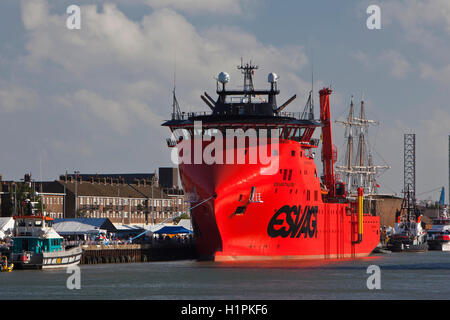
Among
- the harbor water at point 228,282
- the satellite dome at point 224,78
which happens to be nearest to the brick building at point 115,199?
the satellite dome at point 224,78

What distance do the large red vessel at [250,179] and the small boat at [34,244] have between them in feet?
38.7

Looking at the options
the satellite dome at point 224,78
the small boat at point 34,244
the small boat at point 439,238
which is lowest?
the small boat at point 439,238

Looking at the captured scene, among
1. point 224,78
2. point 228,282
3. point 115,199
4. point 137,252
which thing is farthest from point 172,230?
point 115,199

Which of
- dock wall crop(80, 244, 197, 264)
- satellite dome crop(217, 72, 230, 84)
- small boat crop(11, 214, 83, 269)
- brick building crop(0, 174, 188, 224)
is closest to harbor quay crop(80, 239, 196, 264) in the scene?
dock wall crop(80, 244, 197, 264)

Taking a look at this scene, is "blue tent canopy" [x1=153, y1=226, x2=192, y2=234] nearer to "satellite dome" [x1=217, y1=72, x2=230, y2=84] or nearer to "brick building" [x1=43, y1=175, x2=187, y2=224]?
"satellite dome" [x1=217, y1=72, x2=230, y2=84]

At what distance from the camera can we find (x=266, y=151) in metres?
83.4

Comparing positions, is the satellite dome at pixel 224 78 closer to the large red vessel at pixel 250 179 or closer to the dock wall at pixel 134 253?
the large red vessel at pixel 250 179

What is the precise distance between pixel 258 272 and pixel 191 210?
36.2 ft

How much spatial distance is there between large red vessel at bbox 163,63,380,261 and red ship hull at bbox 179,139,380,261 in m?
0.08

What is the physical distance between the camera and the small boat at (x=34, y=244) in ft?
243

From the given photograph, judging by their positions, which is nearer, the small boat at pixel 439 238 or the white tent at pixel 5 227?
the white tent at pixel 5 227

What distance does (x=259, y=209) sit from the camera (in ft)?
271
